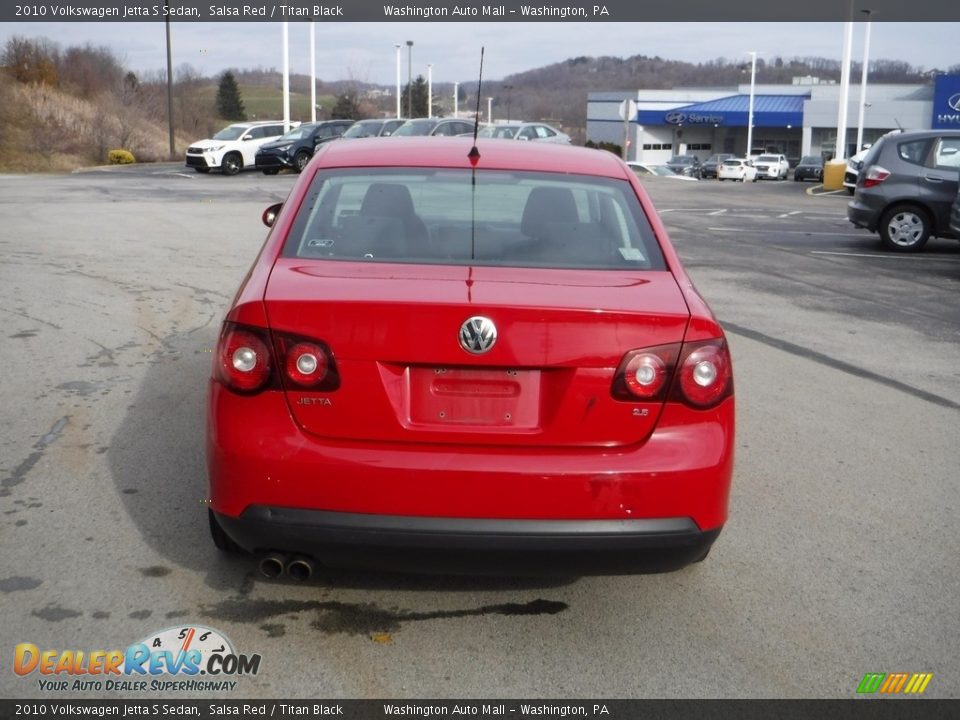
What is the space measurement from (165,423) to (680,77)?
15451 centimetres

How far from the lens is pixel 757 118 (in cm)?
8738

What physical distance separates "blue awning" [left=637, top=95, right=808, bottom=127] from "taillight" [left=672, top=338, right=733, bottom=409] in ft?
288

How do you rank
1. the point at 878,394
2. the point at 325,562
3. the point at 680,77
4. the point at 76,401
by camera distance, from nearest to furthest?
1. the point at 325,562
2. the point at 76,401
3. the point at 878,394
4. the point at 680,77

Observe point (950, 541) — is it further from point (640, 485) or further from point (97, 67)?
point (97, 67)

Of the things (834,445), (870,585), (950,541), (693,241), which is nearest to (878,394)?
(834,445)

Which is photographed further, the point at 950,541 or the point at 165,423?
the point at 165,423

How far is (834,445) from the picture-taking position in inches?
239

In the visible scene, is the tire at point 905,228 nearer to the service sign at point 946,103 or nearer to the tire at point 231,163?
the tire at point 231,163

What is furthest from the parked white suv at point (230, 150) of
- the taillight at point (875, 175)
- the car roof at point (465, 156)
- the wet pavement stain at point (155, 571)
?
the wet pavement stain at point (155, 571)

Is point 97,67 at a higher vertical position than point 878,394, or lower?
higher

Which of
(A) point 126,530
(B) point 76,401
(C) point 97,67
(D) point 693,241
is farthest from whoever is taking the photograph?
(C) point 97,67

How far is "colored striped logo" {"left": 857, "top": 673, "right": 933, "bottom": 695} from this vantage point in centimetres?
345
